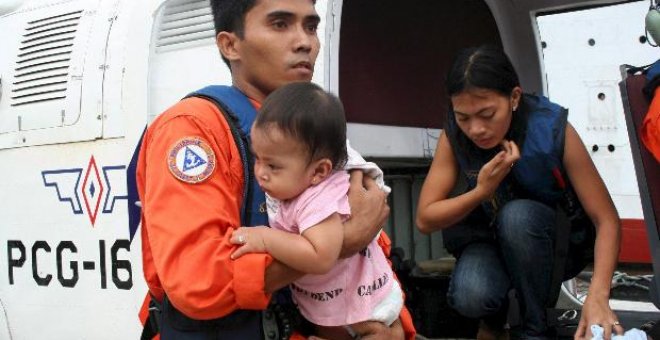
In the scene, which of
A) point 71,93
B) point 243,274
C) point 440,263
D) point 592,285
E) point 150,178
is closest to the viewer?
point 243,274

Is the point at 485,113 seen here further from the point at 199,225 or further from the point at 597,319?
the point at 199,225

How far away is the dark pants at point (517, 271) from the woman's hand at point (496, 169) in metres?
0.18

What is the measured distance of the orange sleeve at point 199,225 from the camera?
1.64 metres

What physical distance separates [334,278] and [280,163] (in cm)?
31

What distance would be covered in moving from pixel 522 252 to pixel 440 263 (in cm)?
99

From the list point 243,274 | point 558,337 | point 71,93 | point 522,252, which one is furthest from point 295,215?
point 71,93

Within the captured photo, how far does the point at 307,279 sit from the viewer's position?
5.89 ft

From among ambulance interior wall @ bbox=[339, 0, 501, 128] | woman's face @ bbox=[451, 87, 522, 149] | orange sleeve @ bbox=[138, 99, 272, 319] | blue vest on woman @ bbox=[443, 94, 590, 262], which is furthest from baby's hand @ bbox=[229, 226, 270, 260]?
ambulance interior wall @ bbox=[339, 0, 501, 128]

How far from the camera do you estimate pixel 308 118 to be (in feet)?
5.45

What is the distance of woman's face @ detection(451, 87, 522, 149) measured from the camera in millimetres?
2662

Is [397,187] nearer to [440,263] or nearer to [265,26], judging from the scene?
[440,263]

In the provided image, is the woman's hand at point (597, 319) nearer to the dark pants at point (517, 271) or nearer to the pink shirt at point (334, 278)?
the dark pants at point (517, 271)

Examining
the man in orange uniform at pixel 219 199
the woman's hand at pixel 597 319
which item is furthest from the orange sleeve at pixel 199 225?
the woman's hand at pixel 597 319

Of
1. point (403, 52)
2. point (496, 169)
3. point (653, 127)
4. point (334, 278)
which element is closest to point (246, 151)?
point (334, 278)
